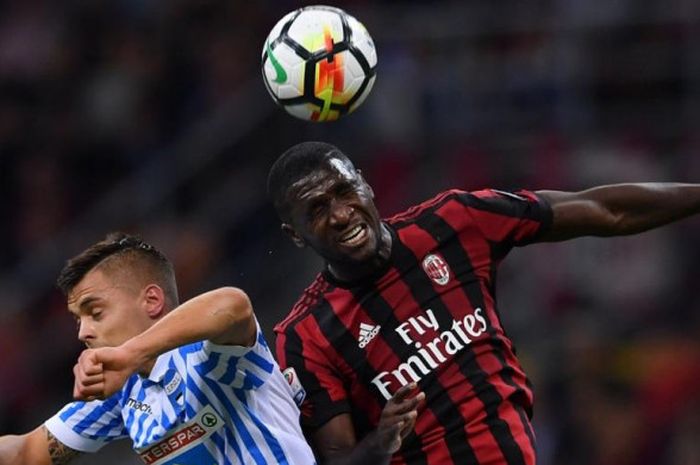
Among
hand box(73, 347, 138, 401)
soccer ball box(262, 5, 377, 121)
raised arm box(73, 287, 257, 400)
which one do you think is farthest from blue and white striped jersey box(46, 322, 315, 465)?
soccer ball box(262, 5, 377, 121)

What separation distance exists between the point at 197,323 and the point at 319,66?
1.74 metres

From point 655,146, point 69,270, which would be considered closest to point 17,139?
point 655,146

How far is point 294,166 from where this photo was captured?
5703mm

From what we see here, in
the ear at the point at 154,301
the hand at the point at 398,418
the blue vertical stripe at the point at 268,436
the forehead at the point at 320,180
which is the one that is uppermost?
the forehead at the point at 320,180

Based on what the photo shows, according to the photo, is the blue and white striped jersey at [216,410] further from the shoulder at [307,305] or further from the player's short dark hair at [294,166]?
the player's short dark hair at [294,166]

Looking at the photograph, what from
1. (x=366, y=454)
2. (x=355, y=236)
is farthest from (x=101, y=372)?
(x=355, y=236)

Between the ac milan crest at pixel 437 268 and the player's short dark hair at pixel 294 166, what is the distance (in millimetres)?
494

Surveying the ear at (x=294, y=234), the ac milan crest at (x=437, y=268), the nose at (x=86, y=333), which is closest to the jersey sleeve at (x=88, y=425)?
the nose at (x=86, y=333)

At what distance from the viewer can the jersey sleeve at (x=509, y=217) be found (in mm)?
5961

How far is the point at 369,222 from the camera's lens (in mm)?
5711

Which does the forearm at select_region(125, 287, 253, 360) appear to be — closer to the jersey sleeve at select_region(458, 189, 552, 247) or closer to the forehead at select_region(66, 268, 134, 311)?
the forehead at select_region(66, 268, 134, 311)

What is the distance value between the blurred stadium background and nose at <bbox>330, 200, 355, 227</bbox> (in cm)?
372

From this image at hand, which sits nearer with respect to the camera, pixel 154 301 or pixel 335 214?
pixel 154 301

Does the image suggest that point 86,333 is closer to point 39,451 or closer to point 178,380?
point 178,380
